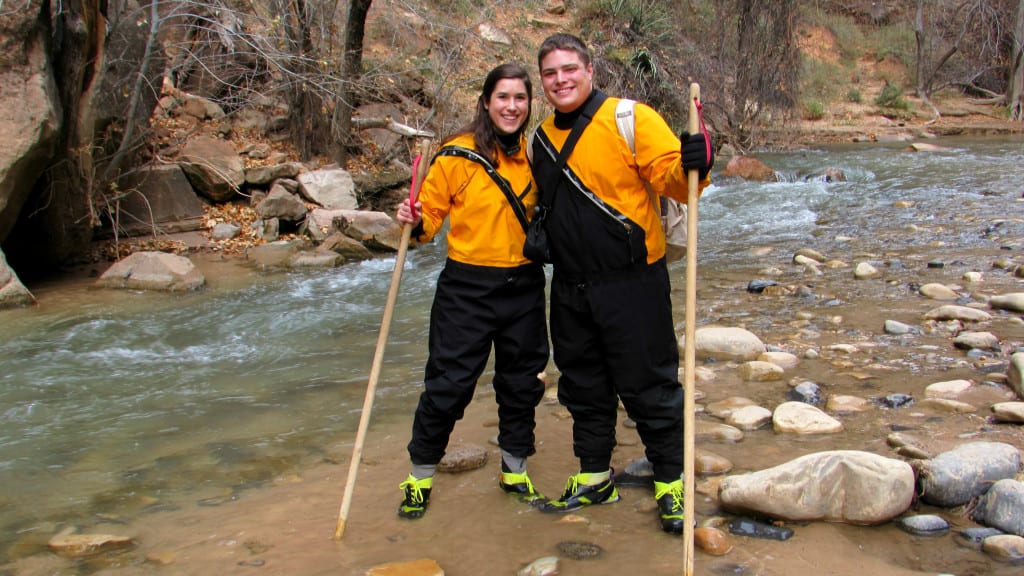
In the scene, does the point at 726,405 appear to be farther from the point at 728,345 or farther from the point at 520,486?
the point at 520,486

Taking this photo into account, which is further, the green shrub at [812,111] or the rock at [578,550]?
the green shrub at [812,111]

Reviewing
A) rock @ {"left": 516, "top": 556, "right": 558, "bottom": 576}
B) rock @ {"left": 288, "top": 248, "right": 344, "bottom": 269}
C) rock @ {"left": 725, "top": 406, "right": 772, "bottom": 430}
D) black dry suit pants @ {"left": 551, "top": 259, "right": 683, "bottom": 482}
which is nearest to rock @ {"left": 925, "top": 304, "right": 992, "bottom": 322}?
rock @ {"left": 725, "top": 406, "right": 772, "bottom": 430}

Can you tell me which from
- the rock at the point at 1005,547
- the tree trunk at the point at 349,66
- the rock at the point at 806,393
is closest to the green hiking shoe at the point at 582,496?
the rock at the point at 1005,547

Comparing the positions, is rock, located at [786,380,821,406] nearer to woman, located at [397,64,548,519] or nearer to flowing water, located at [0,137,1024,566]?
flowing water, located at [0,137,1024,566]

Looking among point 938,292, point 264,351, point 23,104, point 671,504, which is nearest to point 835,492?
point 671,504

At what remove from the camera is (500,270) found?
2.99 metres

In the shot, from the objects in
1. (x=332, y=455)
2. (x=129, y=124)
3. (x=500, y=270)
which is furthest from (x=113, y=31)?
(x=500, y=270)

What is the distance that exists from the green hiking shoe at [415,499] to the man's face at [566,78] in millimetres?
1528

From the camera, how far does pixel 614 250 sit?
2.79 meters

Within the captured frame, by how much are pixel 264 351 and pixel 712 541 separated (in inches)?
156

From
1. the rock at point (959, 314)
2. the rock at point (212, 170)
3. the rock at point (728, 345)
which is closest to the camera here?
the rock at point (728, 345)

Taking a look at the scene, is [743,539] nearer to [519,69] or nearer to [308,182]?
[519,69]

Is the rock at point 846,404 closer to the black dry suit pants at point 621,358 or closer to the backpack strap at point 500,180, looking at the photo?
the black dry suit pants at point 621,358

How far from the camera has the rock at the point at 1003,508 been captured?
99.3 inches
